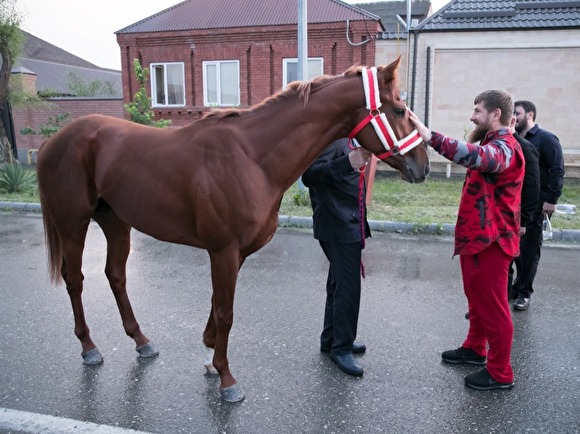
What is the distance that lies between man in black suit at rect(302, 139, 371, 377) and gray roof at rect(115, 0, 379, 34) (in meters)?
12.9

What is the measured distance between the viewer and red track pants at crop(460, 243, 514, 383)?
3027mm

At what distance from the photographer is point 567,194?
10.8 m

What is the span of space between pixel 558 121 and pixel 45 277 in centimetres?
1343

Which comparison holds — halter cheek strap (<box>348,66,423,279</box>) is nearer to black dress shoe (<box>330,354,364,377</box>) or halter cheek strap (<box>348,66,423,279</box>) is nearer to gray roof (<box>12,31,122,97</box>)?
black dress shoe (<box>330,354,364,377</box>)

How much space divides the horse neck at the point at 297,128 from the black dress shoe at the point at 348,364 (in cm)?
130

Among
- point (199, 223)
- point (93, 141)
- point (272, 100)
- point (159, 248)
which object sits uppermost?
point (272, 100)

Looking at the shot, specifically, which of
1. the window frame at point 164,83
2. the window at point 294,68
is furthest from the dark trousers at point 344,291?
the window frame at point 164,83

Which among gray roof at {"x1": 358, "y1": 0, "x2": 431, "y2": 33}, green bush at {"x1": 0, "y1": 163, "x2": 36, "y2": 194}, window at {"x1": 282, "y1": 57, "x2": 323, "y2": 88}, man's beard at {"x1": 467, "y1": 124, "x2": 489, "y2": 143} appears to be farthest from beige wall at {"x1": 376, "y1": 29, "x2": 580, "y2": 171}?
man's beard at {"x1": 467, "y1": 124, "x2": 489, "y2": 143}

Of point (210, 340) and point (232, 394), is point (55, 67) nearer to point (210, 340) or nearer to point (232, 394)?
point (210, 340)

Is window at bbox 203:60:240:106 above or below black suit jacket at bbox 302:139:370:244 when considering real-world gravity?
above

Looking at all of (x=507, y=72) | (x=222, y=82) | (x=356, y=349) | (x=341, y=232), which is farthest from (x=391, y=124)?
(x=222, y=82)

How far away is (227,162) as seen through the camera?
2.85 metres

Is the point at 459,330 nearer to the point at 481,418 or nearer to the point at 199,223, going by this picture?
the point at 481,418

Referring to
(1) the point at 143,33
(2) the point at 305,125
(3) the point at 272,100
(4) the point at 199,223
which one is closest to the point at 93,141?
(4) the point at 199,223
